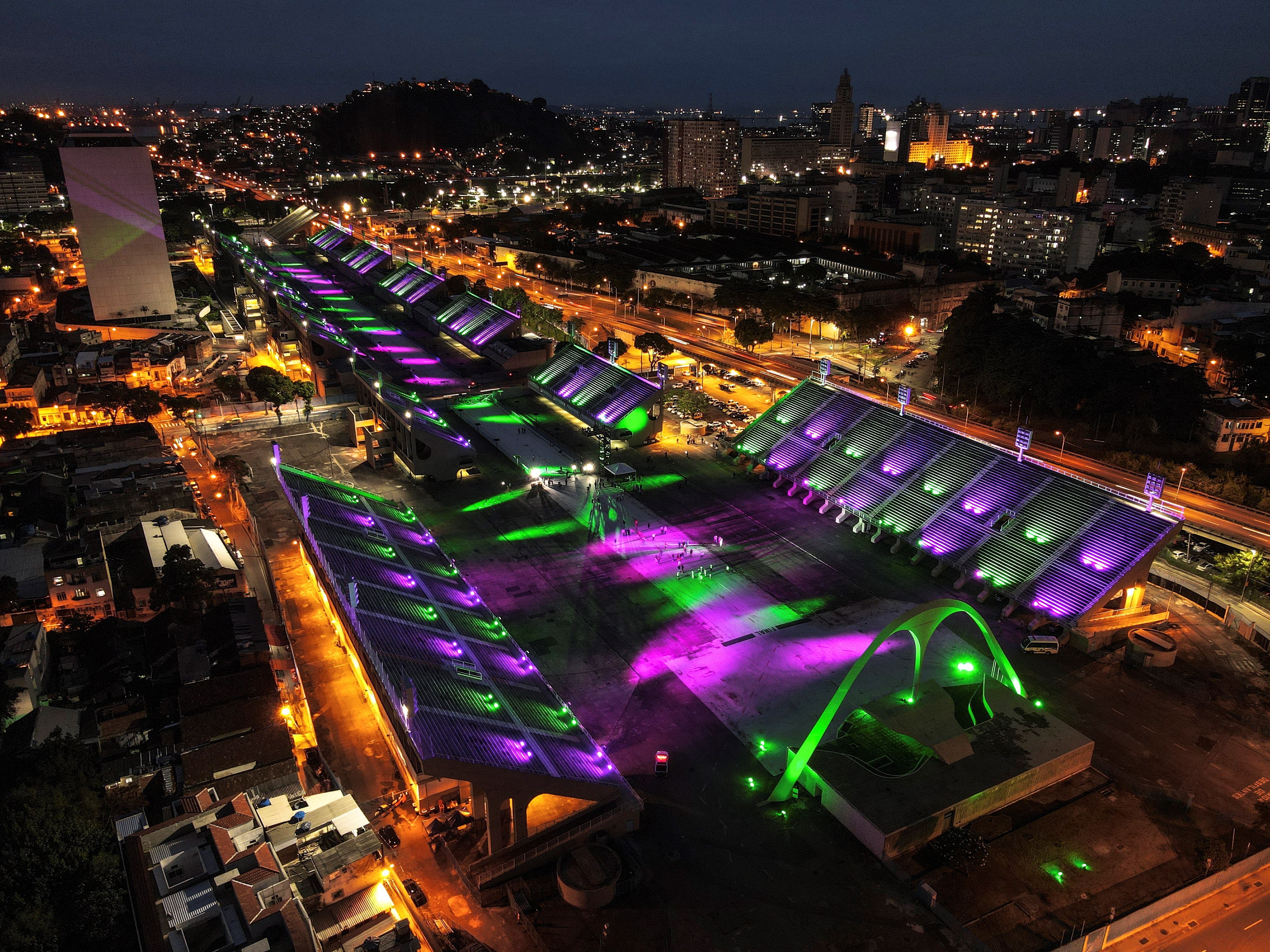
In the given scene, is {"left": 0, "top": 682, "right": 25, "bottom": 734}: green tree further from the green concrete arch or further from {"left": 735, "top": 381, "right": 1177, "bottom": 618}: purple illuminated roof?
{"left": 735, "top": 381, "right": 1177, "bottom": 618}: purple illuminated roof

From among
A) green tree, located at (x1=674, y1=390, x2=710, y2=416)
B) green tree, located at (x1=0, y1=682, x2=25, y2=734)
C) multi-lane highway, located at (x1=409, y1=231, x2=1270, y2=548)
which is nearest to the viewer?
green tree, located at (x1=0, y1=682, x2=25, y2=734)

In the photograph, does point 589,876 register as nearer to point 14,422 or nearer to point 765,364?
point 14,422

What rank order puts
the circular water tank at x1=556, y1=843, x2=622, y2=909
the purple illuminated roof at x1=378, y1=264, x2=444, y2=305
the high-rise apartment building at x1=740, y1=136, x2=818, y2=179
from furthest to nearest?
the high-rise apartment building at x1=740, y1=136, x2=818, y2=179, the purple illuminated roof at x1=378, y1=264, x2=444, y2=305, the circular water tank at x1=556, y1=843, x2=622, y2=909

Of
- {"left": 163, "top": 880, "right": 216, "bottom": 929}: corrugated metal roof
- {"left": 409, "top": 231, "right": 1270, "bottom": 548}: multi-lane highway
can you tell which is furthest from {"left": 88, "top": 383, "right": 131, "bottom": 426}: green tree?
{"left": 163, "top": 880, "right": 216, "bottom": 929}: corrugated metal roof

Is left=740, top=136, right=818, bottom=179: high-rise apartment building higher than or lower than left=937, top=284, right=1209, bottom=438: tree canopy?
higher

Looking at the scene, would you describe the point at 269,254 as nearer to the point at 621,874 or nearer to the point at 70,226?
the point at 70,226

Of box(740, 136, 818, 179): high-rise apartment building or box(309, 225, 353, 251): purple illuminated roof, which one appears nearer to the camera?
box(309, 225, 353, 251): purple illuminated roof

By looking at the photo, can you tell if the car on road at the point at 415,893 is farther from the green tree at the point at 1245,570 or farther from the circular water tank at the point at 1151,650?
the green tree at the point at 1245,570
